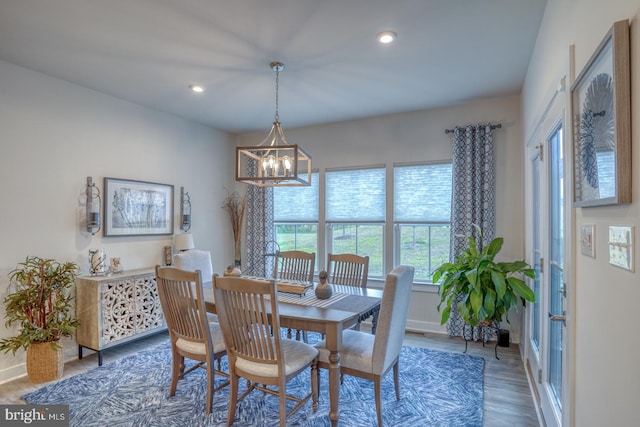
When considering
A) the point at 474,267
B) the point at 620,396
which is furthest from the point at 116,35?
the point at 474,267

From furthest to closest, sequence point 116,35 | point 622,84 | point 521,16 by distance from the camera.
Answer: point 116,35, point 521,16, point 622,84

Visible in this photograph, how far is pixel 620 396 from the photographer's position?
1019 mm

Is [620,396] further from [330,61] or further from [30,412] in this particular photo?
[30,412]

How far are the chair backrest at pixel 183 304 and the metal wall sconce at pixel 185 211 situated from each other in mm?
2247

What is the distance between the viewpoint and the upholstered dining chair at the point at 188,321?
2.38m

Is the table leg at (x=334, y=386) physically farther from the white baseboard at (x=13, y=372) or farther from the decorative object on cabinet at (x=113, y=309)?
the white baseboard at (x=13, y=372)

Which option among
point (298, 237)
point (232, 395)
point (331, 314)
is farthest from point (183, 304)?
point (298, 237)

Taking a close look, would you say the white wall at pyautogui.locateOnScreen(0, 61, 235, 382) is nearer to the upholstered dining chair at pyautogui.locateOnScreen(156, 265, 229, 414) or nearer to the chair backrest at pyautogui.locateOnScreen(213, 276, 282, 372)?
the upholstered dining chair at pyautogui.locateOnScreen(156, 265, 229, 414)

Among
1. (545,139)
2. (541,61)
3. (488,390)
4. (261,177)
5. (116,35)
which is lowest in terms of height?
(488,390)

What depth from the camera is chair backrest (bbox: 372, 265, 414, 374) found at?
6.99ft

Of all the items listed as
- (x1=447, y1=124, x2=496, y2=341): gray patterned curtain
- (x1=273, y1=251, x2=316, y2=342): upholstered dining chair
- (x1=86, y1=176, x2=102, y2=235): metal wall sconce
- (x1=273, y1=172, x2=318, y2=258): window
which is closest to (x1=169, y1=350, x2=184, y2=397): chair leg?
(x1=273, y1=251, x2=316, y2=342): upholstered dining chair

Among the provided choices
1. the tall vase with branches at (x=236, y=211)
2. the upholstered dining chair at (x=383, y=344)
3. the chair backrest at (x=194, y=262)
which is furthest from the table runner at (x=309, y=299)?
the tall vase with branches at (x=236, y=211)

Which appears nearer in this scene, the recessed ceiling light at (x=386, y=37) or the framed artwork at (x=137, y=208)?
the recessed ceiling light at (x=386, y=37)

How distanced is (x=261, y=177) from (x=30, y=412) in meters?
2.41
